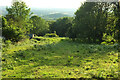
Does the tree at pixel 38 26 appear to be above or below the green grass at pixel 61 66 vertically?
above

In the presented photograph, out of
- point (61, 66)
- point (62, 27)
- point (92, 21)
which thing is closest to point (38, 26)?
point (62, 27)

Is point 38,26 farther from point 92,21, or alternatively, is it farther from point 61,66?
point 61,66

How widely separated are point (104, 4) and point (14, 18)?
960 inches

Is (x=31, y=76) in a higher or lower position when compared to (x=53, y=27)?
lower

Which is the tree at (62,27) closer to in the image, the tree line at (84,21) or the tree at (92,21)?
the tree line at (84,21)

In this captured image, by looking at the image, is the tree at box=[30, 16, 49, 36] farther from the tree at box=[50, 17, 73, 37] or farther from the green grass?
the green grass

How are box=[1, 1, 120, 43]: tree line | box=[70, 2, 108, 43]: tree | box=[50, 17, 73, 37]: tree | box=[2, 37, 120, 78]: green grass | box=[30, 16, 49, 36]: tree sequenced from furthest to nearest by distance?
1. box=[50, 17, 73, 37]: tree
2. box=[30, 16, 49, 36]: tree
3. box=[70, 2, 108, 43]: tree
4. box=[1, 1, 120, 43]: tree line
5. box=[2, 37, 120, 78]: green grass

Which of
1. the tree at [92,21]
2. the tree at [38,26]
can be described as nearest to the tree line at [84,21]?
the tree at [92,21]

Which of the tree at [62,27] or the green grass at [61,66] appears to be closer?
the green grass at [61,66]

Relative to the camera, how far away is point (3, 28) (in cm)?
2920

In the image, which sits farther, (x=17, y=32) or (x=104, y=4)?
(x=104, y=4)

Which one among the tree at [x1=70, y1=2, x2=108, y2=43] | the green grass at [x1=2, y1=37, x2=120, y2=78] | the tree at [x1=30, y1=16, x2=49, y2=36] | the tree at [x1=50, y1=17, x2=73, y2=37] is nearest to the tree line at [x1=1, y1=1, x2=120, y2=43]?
the tree at [x1=70, y1=2, x2=108, y2=43]

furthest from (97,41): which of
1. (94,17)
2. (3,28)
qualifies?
(3,28)

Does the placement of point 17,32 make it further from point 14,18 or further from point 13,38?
point 14,18
